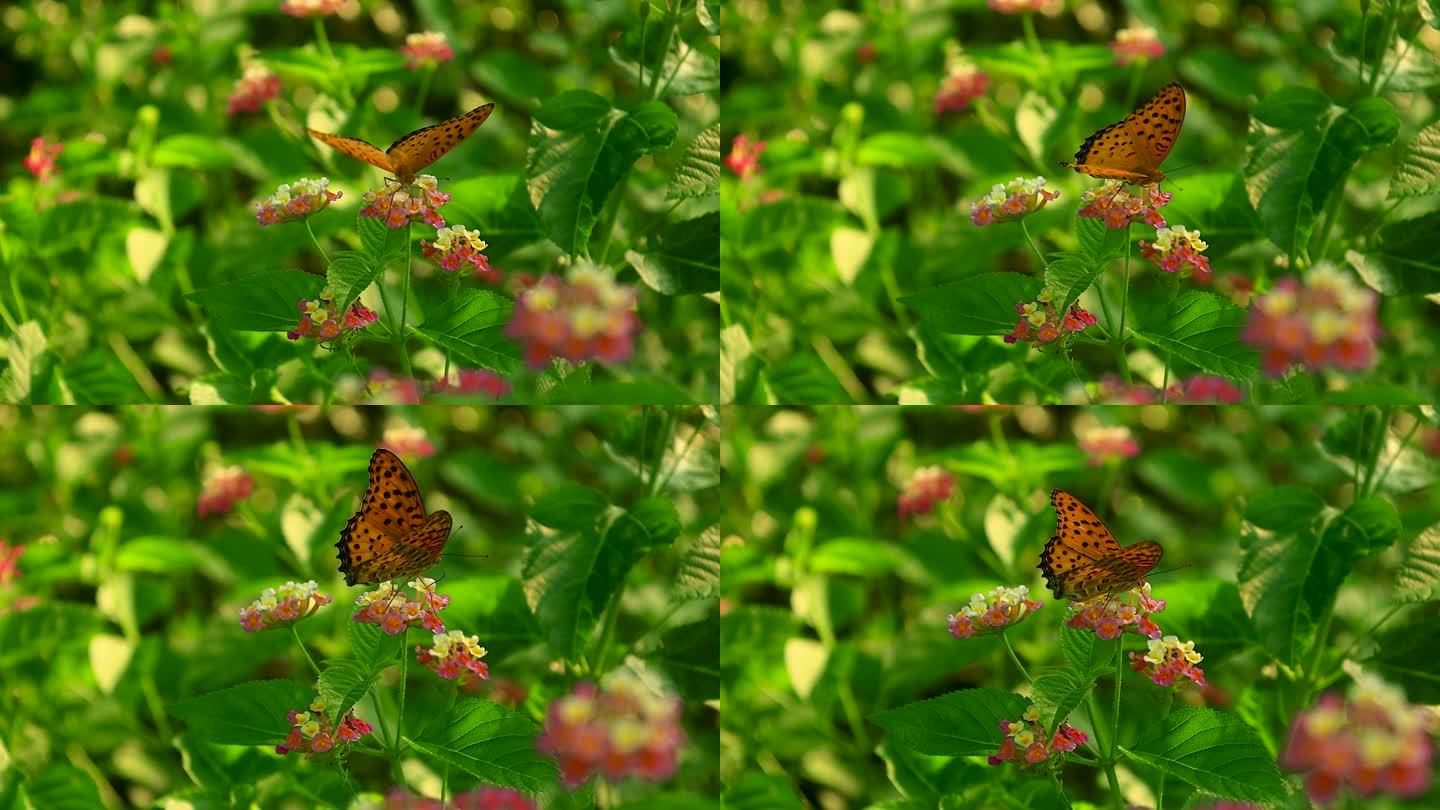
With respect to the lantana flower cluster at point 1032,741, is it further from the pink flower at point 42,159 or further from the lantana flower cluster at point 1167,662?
the pink flower at point 42,159

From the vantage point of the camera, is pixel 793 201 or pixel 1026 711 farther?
pixel 793 201

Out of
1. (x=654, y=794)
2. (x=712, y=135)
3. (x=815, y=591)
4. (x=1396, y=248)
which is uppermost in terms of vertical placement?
(x=712, y=135)

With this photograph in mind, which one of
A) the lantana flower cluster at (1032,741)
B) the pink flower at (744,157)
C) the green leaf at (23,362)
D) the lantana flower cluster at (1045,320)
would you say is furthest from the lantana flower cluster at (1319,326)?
the green leaf at (23,362)

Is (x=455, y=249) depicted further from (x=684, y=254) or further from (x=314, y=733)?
(x=314, y=733)

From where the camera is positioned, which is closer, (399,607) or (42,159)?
(399,607)

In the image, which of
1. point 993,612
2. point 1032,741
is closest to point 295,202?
point 993,612

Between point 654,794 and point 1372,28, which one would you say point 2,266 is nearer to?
point 654,794

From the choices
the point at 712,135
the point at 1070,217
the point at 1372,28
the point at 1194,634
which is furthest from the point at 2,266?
the point at 1372,28
